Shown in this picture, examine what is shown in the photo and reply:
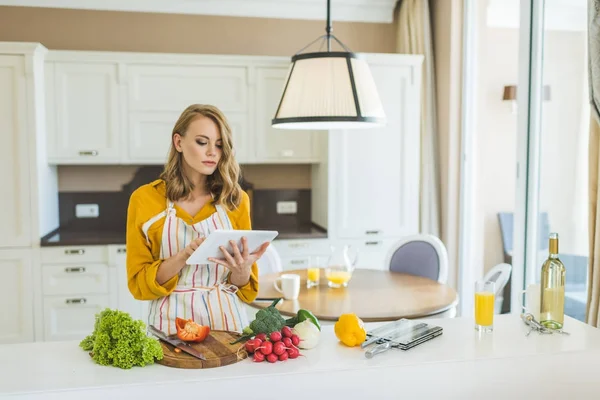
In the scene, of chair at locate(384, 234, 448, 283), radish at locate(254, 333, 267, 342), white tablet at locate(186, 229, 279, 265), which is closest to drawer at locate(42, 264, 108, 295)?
chair at locate(384, 234, 448, 283)

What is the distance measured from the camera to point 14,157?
3.83m

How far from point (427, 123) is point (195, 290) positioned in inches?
116

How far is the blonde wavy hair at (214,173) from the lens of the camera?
187 centimetres

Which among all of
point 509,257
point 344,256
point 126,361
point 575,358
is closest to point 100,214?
point 344,256

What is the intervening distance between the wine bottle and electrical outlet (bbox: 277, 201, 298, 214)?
9.99ft

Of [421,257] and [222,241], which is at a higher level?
[222,241]

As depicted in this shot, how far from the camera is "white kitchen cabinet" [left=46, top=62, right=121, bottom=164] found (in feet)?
13.3

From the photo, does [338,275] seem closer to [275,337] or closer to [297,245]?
[297,245]

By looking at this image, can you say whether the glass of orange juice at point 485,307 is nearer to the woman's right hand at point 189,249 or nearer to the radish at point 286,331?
the radish at point 286,331

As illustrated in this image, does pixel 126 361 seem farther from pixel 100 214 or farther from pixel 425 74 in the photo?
pixel 425 74

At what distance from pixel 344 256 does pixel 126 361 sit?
1619mm

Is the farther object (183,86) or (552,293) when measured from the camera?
(183,86)

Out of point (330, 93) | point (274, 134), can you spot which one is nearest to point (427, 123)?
point (274, 134)

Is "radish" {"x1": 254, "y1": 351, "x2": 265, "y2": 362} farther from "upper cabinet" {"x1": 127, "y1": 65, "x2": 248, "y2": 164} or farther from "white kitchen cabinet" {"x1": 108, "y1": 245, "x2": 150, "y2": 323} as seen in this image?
"upper cabinet" {"x1": 127, "y1": 65, "x2": 248, "y2": 164}
